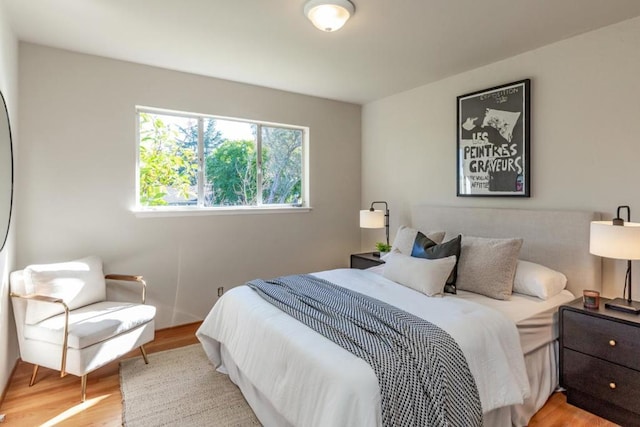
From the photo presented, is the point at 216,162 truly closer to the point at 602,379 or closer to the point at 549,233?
the point at 549,233

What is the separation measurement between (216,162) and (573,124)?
3.25m

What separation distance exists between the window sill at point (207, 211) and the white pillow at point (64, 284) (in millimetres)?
586

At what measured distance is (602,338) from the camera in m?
2.09

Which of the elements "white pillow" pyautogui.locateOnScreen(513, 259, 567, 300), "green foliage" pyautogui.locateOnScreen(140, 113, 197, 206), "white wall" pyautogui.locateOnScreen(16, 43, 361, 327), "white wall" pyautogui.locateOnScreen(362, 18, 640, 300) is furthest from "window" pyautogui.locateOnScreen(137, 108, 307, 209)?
"white pillow" pyautogui.locateOnScreen(513, 259, 567, 300)

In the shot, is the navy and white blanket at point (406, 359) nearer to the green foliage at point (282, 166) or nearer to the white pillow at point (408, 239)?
the white pillow at point (408, 239)

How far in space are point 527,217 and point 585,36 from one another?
55.5 inches

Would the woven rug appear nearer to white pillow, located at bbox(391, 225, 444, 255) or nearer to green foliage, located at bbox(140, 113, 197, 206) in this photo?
green foliage, located at bbox(140, 113, 197, 206)

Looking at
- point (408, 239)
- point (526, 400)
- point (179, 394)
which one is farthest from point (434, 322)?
point (179, 394)

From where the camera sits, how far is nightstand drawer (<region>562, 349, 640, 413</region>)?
1.97 metres

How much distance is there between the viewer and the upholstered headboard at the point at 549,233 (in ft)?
8.48

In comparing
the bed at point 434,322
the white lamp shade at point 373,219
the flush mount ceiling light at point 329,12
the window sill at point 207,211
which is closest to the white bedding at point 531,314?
the bed at point 434,322

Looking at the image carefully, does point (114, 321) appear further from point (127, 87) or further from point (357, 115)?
point (357, 115)

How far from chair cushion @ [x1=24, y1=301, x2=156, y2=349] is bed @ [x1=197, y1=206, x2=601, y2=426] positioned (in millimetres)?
504

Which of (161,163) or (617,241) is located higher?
(161,163)
